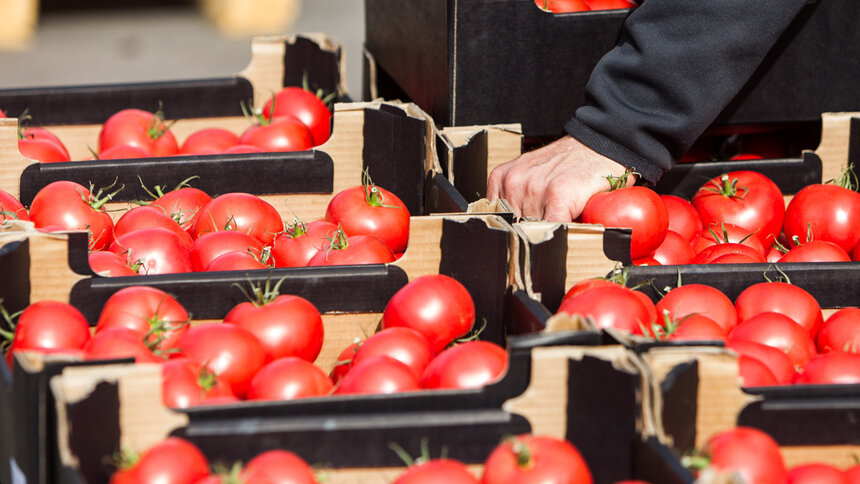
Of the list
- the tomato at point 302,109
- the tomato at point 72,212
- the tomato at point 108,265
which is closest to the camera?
the tomato at point 108,265

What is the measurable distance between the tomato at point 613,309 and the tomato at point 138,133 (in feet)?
4.98

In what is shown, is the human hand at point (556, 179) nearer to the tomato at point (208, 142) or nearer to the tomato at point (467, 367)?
the tomato at point (467, 367)

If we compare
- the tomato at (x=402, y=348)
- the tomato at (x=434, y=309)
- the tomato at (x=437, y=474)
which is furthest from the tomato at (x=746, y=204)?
the tomato at (x=437, y=474)

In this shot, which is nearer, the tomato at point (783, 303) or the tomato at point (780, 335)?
the tomato at point (780, 335)

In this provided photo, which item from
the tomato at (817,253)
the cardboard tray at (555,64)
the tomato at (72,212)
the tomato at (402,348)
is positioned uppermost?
the cardboard tray at (555,64)

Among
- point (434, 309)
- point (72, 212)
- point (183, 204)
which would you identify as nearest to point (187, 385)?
point (434, 309)

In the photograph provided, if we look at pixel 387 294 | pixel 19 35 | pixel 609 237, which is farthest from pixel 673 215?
pixel 19 35

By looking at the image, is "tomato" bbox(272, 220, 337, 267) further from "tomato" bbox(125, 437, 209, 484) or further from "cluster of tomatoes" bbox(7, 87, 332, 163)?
"tomato" bbox(125, 437, 209, 484)

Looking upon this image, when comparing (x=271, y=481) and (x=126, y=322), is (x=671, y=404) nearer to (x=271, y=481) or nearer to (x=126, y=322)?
(x=271, y=481)

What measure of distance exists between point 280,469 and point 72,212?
1101 mm

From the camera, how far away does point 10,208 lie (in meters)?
2.12

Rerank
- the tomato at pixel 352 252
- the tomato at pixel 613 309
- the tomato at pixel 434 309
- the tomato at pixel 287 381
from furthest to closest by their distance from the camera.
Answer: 1. the tomato at pixel 352 252
2. the tomato at pixel 434 309
3. the tomato at pixel 613 309
4. the tomato at pixel 287 381

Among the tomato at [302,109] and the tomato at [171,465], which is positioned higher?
the tomato at [302,109]

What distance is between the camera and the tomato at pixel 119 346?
1491mm
